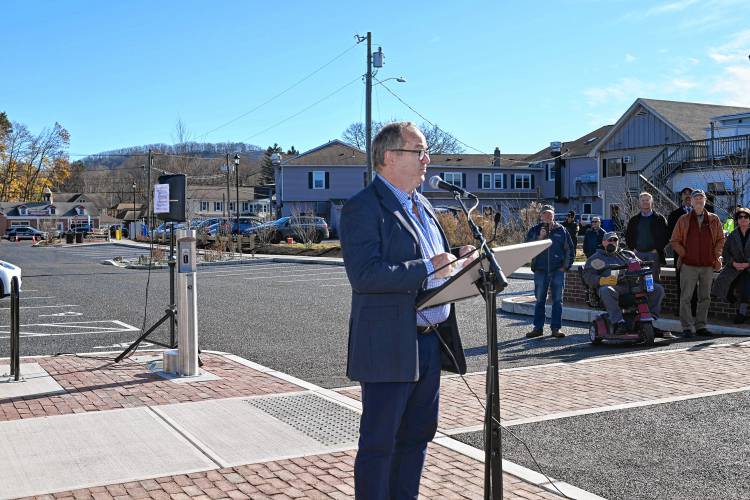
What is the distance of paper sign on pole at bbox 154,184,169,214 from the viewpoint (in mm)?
8961

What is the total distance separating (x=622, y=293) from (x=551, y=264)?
1.19 meters

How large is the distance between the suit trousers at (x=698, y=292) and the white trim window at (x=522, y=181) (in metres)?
52.9

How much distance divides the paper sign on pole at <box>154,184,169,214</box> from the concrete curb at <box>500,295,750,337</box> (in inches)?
274

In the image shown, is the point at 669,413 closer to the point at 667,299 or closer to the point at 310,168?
the point at 667,299

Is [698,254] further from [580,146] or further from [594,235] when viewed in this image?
[580,146]

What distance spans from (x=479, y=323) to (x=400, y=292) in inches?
372

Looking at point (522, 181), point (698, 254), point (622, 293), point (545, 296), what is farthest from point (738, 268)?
point (522, 181)

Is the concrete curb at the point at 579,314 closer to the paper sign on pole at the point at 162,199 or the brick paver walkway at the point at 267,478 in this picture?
the paper sign on pole at the point at 162,199

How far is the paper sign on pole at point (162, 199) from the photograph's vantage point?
8.96 meters

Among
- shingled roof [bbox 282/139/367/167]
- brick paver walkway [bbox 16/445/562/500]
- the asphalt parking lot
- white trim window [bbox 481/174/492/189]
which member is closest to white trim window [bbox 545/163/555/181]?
white trim window [bbox 481/174/492/189]

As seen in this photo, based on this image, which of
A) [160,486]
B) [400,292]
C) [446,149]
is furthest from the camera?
[446,149]

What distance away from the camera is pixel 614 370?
855cm

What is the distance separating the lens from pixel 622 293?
10.4 m

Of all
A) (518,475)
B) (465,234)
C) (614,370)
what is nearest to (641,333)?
(614,370)
